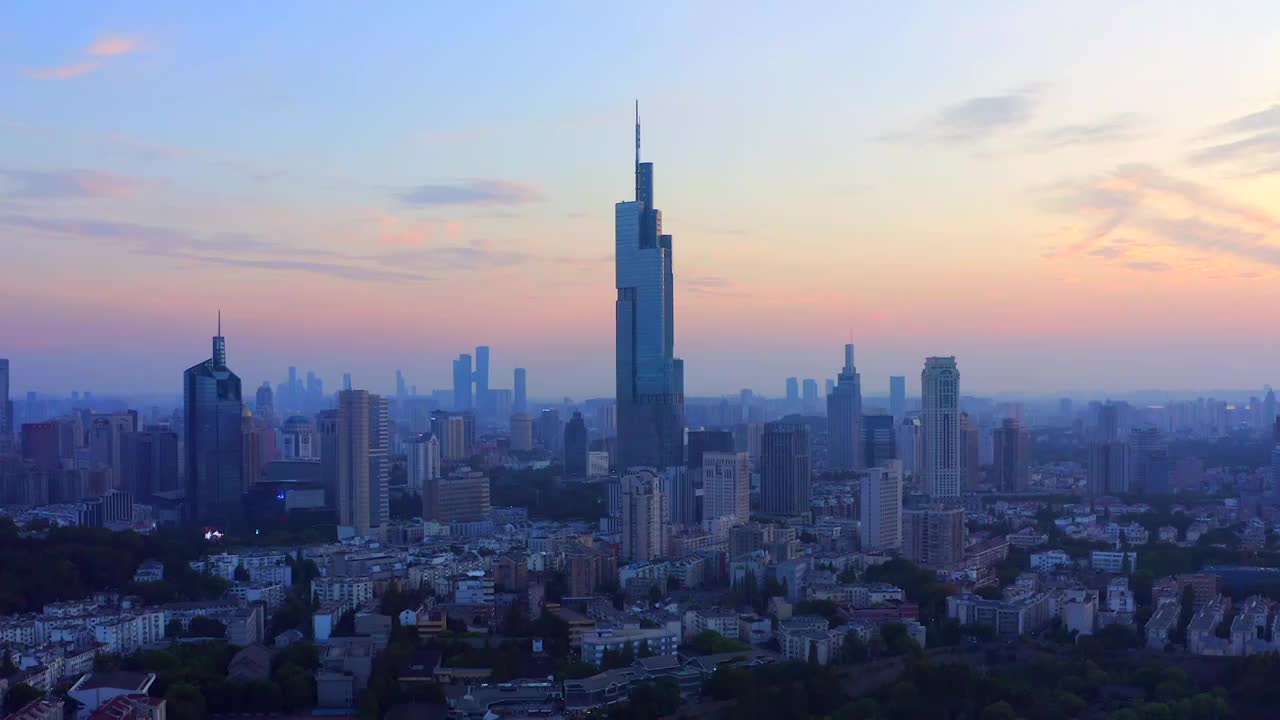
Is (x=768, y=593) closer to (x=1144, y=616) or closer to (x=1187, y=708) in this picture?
(x=1144, y=616)

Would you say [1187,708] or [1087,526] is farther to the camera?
[1087,526]

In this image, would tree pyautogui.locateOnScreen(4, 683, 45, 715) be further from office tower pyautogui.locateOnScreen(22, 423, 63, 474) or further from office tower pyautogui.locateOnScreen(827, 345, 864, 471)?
office tower pyautogui.locateOnScreen(827, 345, 864, 471)

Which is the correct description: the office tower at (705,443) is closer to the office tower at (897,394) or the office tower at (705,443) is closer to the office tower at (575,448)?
the office tower at (575,448)

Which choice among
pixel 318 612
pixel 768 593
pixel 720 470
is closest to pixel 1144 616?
pixel 768 593

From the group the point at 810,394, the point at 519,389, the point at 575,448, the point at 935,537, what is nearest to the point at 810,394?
the point at 810,394

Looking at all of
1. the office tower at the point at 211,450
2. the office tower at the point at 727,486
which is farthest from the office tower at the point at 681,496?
the office tower at the point at 211,450
